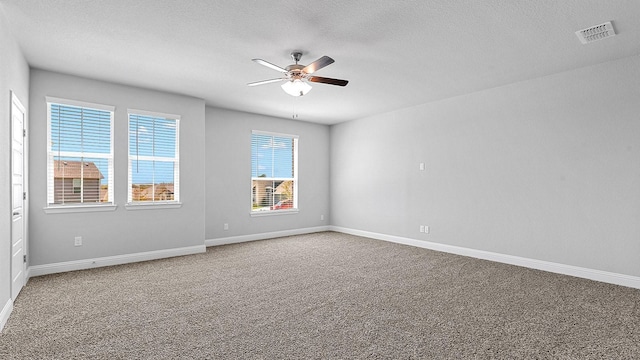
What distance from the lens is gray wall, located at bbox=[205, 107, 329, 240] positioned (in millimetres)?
6090

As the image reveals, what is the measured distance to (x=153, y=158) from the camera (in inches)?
200

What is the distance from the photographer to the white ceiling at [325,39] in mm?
2695

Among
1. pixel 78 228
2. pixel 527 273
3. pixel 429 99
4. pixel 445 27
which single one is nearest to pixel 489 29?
pixel 445 27

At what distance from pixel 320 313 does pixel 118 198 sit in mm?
3597

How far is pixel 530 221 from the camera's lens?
4562 mm

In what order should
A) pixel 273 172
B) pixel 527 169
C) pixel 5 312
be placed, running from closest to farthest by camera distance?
pixel 5 312, pixel 527 169, pixel 273 172

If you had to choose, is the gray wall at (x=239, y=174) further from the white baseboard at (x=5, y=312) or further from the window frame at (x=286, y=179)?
A: the white baseboard at (x=5, y=312)

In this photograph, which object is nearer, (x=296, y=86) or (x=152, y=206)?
(x=296, y=86)

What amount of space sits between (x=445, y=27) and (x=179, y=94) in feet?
13.6

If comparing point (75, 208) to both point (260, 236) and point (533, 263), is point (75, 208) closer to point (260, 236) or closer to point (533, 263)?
point (260, 236)

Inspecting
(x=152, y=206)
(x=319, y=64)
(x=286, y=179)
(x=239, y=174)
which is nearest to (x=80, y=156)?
(x=152, y=206)

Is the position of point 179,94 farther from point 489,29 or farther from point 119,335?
point 489,29

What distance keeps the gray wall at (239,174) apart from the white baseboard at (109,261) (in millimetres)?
729

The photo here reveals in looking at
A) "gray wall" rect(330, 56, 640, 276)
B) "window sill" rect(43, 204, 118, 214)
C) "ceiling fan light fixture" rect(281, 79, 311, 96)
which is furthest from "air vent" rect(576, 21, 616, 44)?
"window sill" rect(43, 204, 118, 214)
